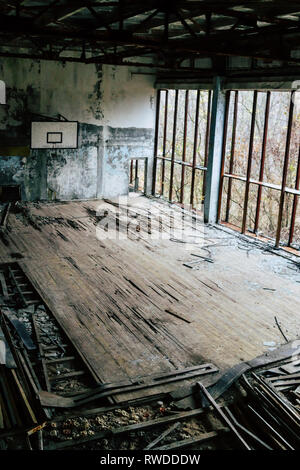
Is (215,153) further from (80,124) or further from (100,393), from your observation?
(100,393)

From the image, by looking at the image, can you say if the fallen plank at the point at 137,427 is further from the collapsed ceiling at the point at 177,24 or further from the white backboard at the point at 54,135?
the white backboard at the point at 54,135

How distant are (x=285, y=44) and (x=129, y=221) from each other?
6823 millimetres

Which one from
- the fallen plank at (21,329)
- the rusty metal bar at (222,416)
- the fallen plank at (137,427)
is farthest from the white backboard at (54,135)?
the fallen plank at (137,427)

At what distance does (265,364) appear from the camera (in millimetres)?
7277

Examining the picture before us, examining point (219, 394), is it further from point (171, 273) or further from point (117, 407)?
point (171, 273)

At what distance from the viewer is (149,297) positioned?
9.61 metres

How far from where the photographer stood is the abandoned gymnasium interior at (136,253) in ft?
20.0

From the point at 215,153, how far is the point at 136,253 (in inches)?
172

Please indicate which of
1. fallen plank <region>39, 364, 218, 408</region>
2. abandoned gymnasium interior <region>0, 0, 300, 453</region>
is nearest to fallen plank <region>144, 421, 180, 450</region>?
abandoned gymnasium interior <region>0, 0, 300, 453</region>

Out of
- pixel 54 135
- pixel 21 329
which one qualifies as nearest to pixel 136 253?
pixel 21 329

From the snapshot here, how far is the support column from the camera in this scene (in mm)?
14141

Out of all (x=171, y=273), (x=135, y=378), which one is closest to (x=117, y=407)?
(x=135, y=378)

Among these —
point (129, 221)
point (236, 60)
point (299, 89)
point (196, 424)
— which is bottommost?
point (196, 424)

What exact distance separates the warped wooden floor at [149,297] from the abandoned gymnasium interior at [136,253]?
0.04 meters
